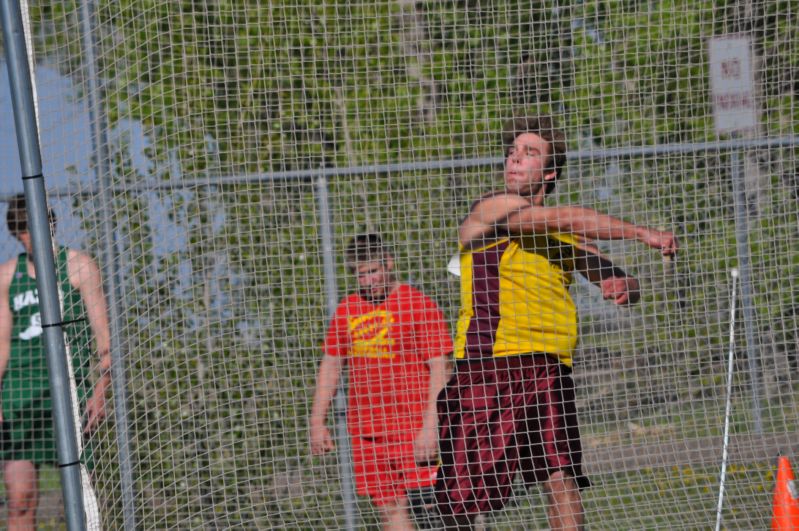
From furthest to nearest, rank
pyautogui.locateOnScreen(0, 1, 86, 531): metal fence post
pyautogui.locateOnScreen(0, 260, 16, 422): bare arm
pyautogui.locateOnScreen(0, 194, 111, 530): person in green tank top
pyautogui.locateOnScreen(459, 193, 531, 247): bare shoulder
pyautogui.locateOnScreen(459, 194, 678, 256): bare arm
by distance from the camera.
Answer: pyautogui.locateOnScreen(0, 260, 16, 422): bare arm → pyautogui.locateOnScreen(0, 194, 111, 530): person in green tank top → pyautogui.locateOnScreen(459, 193, 531, 247): bare shoulder → pyautogui.locateOnScreen(459, 194, 678, 256): bare arm → pyautogui.locateOnScreen(0, 1, 86, 531): metal fence post

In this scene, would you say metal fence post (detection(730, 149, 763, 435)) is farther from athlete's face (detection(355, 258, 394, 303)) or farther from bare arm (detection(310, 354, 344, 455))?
bare arm (detection(310, 354, 344, 455))

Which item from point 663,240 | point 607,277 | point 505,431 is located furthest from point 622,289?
point 505,431

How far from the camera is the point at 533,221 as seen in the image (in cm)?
384

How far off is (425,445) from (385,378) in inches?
14.9

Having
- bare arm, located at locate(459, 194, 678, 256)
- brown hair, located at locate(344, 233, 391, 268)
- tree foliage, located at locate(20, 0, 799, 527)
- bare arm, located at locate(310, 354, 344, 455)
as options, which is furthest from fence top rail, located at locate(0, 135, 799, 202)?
bare arm, located at locate(310, 354, 344, 455)

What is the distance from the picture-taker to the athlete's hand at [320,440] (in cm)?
460

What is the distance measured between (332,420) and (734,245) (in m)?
2.22

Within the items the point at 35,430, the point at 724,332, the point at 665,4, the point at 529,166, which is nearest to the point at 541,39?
the point at 665,4


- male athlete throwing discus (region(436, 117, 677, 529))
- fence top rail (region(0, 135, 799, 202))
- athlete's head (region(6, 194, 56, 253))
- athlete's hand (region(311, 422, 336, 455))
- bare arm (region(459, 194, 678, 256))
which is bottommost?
athlete's hand (region(311, 422, 336, 455))

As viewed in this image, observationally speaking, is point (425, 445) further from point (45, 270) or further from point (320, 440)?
point (45, 270)

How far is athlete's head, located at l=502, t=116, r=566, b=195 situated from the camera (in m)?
3.99

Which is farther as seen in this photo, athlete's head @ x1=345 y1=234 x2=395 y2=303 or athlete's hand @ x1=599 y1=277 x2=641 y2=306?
athlete's head @ x1=345 y1=234 x2=395 y2=303

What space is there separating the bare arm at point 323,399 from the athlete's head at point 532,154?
4.14 feet

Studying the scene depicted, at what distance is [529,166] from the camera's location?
399cm
